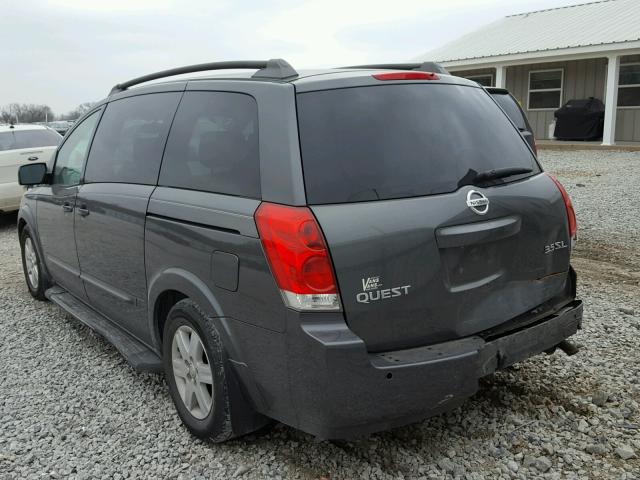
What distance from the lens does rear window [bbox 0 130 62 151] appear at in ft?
32.1

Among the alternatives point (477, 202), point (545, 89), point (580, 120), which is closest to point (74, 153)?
point (477, 202)

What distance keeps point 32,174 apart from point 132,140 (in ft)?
5.03

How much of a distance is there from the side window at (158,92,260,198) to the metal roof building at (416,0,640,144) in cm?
1699

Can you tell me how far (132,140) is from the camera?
3.83m

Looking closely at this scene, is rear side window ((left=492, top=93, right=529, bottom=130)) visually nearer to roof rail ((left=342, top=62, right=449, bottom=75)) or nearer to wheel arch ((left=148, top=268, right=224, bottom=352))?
roof rail ((left=342, top=62, right=449, bottom=75))

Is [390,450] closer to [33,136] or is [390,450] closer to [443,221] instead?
[443,221]

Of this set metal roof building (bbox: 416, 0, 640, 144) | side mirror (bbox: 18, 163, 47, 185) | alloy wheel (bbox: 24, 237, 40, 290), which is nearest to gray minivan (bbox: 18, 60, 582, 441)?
side mirror (bbox: 18, 163, 47, 185)

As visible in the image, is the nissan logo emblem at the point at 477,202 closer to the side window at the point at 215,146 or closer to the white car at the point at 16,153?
the side window at the point at 215,146

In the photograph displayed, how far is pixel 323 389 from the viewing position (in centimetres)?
246

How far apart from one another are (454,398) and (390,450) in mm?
601

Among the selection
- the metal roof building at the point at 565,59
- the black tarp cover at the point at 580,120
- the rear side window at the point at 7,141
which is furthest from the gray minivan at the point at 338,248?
the black tarp cover at the point at 580,120

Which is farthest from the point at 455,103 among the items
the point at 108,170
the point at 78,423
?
the point at 78,423

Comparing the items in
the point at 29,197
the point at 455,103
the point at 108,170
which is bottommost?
the point at 29,197

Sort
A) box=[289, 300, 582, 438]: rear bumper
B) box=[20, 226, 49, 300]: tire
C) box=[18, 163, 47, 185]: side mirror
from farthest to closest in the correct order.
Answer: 1. box=[20, 226, 49, 300]: tire
2. box=[18, 163, 47, 185]: side mirror
3. box=[289, 300, 582, 438]: rear bumper
